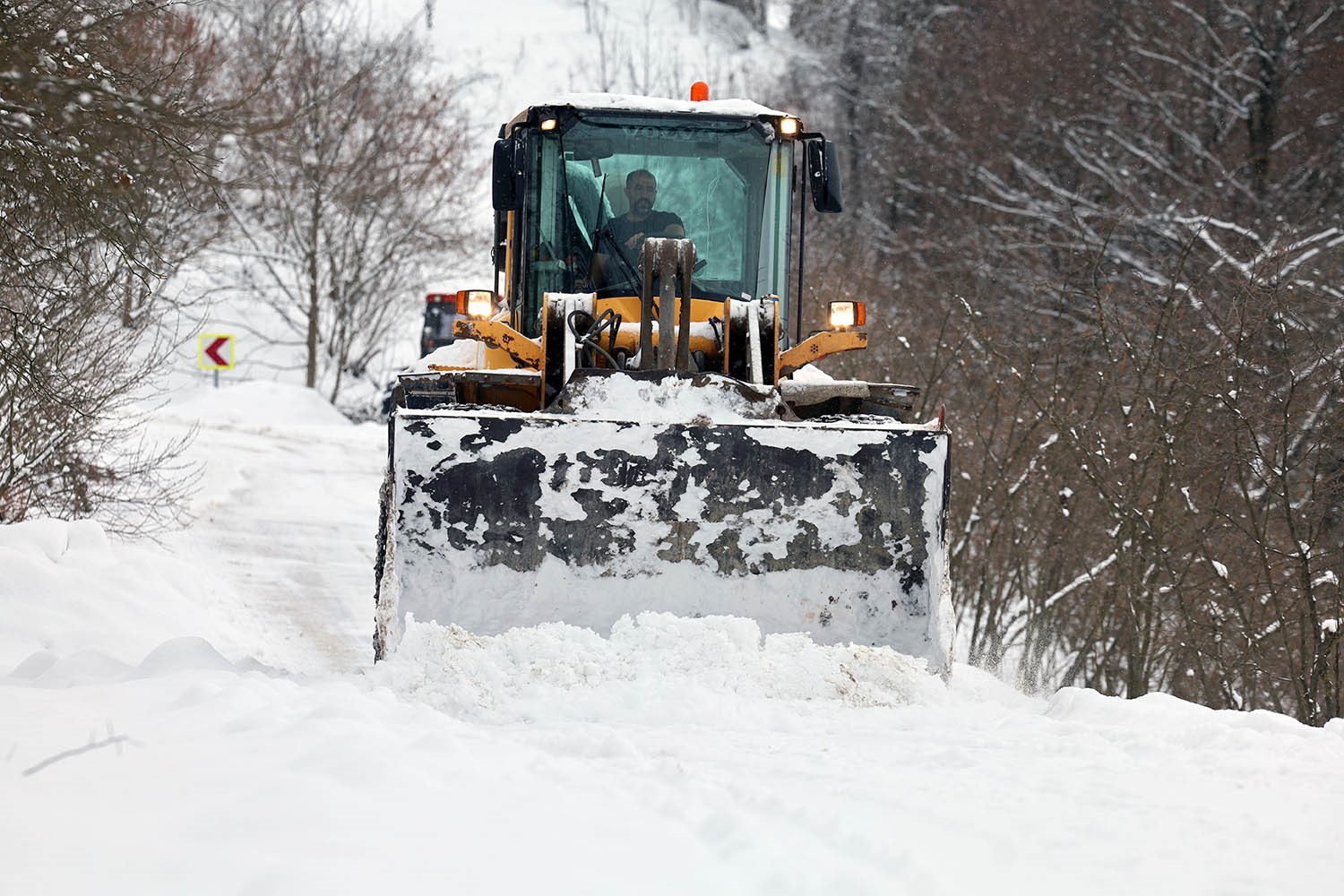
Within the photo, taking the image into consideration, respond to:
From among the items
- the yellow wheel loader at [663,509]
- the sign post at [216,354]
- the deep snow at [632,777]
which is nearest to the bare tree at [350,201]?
the sign post at [216,354]

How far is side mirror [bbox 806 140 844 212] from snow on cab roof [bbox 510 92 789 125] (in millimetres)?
252

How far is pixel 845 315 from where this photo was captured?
21.8 ft

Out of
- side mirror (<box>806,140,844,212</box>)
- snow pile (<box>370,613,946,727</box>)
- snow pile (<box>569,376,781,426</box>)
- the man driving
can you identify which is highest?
side mirror (<box>806,140,844,212</box>)

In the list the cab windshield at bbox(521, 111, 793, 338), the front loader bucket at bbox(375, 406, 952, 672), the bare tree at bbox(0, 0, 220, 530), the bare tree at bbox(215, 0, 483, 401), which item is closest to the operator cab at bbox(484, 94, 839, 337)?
the cab windshield at bbox(521, 111, 793, 338)

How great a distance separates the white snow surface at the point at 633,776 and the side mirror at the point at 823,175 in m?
2.34

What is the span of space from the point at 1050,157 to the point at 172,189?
21.6m

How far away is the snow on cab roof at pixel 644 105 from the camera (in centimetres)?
667

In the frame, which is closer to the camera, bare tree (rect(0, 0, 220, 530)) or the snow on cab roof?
bare tree (rect(0, 0, 220, 530))

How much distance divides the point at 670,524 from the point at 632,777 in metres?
1.65

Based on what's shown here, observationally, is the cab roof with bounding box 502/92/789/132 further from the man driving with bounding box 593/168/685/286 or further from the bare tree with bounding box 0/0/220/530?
the bare tree with bounding box 0/0/220/530

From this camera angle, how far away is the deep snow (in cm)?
317

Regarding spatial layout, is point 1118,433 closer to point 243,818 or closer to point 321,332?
→ point 243,818

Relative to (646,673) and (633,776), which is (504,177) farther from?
(633,776)

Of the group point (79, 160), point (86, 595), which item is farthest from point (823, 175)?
point (86, 595)
